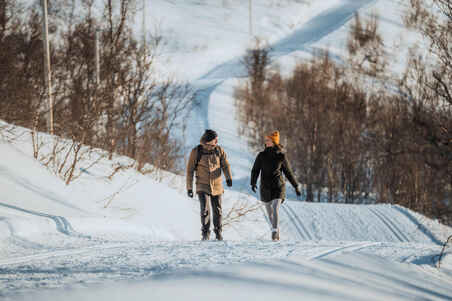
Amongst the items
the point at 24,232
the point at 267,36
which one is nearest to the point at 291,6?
the point at 267,36

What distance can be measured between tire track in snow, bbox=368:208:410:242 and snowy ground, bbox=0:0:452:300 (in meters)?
0.05

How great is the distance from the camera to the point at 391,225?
43.9ft

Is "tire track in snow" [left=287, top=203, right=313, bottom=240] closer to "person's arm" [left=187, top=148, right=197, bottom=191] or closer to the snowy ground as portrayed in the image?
the snowy ground

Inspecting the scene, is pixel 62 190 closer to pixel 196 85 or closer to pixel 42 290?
pixel 42 290

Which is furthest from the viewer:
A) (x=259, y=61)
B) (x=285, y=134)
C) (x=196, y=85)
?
(x=196, y=85)

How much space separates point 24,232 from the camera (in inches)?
249

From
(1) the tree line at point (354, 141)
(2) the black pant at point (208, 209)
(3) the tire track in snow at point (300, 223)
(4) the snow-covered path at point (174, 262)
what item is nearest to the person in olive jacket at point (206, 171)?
(2) the black pant at point (208, 209)

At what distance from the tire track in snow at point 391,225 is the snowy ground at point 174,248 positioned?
54 millimetres

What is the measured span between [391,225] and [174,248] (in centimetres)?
933

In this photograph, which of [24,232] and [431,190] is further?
[431,190]

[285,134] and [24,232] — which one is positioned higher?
[285,134]

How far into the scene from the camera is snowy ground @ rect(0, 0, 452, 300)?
4121 millimetres

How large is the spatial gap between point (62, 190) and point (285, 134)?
18.7 m

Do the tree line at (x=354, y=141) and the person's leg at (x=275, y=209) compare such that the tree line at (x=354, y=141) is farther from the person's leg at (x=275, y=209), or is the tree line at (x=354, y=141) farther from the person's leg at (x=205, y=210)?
the person's leg at (x=205, y=210)
